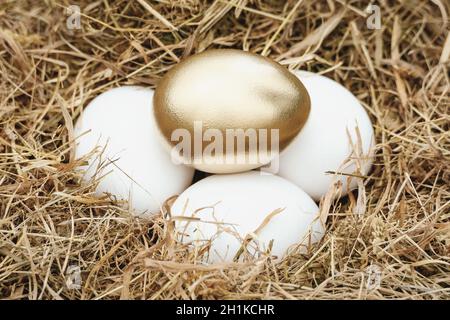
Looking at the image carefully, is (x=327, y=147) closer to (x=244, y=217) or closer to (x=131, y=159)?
(x=244, y=217)

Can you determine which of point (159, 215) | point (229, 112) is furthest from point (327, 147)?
point (159, 215)

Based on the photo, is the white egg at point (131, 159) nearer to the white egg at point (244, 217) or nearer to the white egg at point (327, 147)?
the white egg at point (244, 217)

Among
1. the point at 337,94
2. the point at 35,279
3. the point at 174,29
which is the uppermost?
the point at 174,29

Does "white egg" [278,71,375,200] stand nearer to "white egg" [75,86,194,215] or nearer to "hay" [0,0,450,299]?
"hay" [0,0,450,299]

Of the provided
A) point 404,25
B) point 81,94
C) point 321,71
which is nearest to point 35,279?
point 81,94

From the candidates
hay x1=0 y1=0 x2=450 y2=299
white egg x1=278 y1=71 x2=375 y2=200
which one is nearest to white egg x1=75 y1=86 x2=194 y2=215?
hay x1=0 y1=0 x2=450 y2=299

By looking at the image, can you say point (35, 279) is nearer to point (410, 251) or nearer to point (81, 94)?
point (81, 94)
